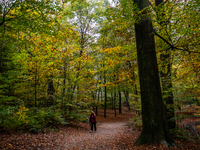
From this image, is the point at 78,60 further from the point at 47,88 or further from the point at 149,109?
the point at 149,109

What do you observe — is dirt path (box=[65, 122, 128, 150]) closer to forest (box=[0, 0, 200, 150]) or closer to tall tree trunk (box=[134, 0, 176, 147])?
forest (box=[0, 0, 200, 150])

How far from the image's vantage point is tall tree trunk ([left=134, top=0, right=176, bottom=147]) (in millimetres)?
4527

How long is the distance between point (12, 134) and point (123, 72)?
22.6ft

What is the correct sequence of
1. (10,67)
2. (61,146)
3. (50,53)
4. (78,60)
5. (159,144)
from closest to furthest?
Answer: (159,144)
(61,146)
(50,53)
(78,60)
(10,67)

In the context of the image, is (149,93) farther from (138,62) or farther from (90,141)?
(90,141)

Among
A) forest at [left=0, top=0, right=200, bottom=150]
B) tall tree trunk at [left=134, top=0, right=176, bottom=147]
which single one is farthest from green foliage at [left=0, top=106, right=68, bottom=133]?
tall tree trunk at [left=134, top=0, right=176, bottom=147]

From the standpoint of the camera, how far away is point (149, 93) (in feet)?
15.4

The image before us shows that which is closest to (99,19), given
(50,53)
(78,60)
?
(78,60)

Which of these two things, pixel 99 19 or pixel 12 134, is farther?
pixel 99 19

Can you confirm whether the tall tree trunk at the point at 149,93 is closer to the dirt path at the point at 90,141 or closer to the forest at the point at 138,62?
the forest at the point at 138,62

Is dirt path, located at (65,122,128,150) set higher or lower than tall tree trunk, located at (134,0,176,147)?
lower

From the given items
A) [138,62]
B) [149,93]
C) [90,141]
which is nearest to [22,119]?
[90,141]

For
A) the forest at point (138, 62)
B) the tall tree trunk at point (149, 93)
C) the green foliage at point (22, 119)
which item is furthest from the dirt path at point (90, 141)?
the green foliage at point (22, 119)

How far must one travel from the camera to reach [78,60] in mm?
9430
